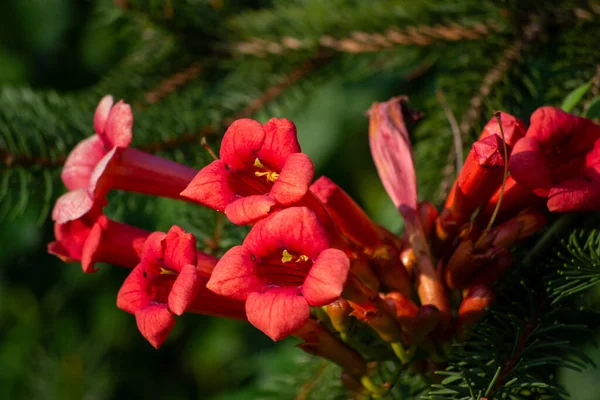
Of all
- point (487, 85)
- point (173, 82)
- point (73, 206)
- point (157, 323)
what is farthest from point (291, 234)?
point (173, 82)

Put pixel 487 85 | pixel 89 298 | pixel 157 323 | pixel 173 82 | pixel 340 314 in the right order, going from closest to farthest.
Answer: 1. pixel 157 323
2. pixel 340 314
3. pixel 487 85
4. pixel 173 82
5. pixel 89 298

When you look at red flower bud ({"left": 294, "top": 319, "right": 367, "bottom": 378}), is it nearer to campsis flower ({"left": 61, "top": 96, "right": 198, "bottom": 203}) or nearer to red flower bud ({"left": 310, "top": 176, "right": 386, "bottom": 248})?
red flower bud ({"left": 310, "top": 176, "right": 386, "bottom": 248})

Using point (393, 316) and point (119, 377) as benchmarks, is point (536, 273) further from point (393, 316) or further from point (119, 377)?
point (119, 377)

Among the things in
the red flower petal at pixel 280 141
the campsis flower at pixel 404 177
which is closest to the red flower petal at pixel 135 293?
the red flower petal at pixel 280 141

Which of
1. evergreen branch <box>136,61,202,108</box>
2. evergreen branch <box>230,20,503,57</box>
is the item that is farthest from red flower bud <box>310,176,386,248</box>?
evergreen branch <box>136,61,202,108</box>

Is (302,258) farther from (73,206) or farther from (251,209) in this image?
(73,206)

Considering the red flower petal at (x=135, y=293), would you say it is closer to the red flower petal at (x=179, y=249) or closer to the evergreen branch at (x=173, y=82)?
the red flower petal at (x=179, y=249)

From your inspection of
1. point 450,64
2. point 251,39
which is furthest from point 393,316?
point 251,39
